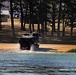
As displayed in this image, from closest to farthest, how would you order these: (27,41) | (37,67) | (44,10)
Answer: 1. (37,67)
2. (27,41)
3. (44,10)

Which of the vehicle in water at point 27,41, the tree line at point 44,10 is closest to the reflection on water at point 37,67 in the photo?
the vehicle in water at point 27,41

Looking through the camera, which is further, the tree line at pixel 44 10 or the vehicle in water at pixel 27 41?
the tree line at pixel 44 10

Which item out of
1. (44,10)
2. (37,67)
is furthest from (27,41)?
(37,67)

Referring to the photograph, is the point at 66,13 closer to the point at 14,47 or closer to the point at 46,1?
the point at 46,1

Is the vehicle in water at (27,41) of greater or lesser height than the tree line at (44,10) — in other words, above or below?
below

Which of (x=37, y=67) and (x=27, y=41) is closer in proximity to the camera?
(x=37, y=67)

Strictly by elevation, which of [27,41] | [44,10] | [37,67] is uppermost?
[44,10]

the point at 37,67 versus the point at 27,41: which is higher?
the point at 37,67

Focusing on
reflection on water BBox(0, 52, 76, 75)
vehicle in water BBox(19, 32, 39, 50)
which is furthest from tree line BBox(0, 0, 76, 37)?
reflection on water BBox(0, 52, 76, 75)

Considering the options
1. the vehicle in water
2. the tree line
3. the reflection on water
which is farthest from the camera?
the tree line

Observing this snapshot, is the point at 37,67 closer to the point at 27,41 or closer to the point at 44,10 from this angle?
the point at 27,41

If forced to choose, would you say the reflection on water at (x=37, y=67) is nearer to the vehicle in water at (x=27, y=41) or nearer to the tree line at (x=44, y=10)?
the vehicle in water at (x=27, y=41)

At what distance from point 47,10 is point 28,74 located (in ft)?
159

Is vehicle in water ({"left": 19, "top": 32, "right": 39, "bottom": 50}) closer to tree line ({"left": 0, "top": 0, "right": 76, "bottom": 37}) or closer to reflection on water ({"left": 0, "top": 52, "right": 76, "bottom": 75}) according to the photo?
tree line ({"left": 0, "top": 0, "right": 76, "bottom": 37})
